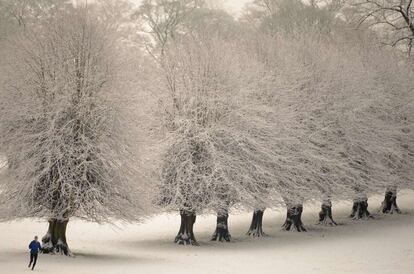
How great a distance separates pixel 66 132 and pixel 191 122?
8.50 m

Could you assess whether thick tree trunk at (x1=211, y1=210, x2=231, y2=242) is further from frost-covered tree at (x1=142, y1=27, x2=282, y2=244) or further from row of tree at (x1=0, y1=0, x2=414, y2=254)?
frost-covered tree at (x1=142, y1=27, x2=282, y2=244)

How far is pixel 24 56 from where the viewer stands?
30.4m

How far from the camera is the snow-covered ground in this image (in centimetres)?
2801

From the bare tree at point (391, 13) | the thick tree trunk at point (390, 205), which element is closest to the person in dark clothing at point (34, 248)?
the bare tree at point (391, 13)

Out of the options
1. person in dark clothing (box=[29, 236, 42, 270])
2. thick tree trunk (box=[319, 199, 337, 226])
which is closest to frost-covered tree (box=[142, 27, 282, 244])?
person in dark clothing (box=[29, 236, 42, 270])

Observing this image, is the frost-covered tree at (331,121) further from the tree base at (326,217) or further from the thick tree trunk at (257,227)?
the thick tree trunk at (257,227)

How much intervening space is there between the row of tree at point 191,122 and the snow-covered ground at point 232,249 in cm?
190

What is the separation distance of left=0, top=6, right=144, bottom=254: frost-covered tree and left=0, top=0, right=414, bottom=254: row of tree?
0.21 feet

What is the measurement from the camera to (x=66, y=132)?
28922 mm

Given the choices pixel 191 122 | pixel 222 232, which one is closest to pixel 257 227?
pixel 222 232

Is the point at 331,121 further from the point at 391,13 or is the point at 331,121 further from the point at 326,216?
the point at 391,13

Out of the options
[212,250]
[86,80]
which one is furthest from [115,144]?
[212,250]

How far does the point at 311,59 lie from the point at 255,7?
790 inches

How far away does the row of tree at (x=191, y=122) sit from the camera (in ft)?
95.3
